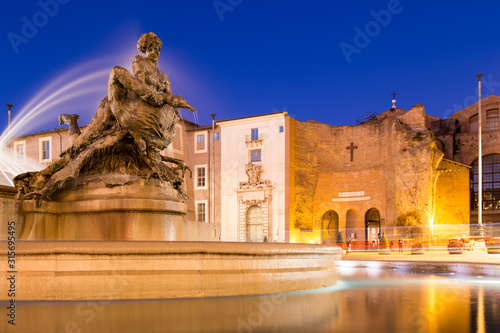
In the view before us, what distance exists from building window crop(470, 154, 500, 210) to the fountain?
41587 millimetres

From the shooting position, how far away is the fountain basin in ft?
15.2

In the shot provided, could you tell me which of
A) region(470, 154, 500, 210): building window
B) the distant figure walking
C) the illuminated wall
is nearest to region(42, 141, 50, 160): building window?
the distant figure walking

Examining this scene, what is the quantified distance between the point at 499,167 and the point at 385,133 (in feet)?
37.3

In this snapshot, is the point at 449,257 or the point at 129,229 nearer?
the point at 129,229

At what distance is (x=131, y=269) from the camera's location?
4742 millimetres

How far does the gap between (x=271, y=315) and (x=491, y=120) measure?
156ft

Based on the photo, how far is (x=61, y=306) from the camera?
4297mm

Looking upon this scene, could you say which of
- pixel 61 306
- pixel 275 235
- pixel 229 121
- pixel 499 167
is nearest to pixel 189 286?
pixel 61 306

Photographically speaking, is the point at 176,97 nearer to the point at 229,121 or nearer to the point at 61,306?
the point at 61,306

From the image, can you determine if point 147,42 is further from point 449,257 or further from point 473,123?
point 473,123

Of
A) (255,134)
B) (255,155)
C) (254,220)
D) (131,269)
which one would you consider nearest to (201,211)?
(254,220)

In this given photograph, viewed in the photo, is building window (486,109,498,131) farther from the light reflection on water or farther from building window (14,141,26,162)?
the light reflection on water

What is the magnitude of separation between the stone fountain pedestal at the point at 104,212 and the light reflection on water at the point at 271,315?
6.21 feet

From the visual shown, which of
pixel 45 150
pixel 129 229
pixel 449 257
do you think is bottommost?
pixel 449 257
